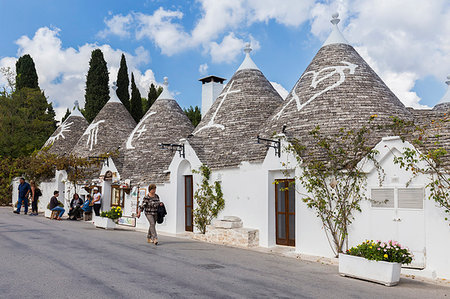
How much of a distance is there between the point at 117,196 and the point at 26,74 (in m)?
31.5

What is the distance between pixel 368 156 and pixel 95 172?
696 inches

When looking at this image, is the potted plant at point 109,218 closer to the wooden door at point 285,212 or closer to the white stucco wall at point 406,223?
the wooden door at point 285,212

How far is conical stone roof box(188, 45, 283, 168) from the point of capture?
1599 cm

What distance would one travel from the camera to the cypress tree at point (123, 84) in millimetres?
42406

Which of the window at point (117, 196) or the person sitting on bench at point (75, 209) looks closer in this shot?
the person sitting on bench at point (75, 209)

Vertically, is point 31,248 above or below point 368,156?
below

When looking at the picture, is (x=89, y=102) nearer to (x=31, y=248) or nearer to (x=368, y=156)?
(x=31, y=248)

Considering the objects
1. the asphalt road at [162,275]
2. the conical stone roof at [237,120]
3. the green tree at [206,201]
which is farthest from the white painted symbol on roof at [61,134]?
the asphalt road at [162,275]

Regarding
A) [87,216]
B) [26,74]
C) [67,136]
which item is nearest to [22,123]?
[67,136]

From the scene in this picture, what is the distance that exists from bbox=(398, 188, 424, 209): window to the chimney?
15347 mm

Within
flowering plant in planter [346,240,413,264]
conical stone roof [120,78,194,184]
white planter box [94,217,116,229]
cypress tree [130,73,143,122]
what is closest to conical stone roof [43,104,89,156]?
conical stone roof [120,78,194,184]

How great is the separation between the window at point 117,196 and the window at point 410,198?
583 inches

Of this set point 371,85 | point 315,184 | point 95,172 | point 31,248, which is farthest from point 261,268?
point 95,172

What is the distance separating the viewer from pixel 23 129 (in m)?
39.3
